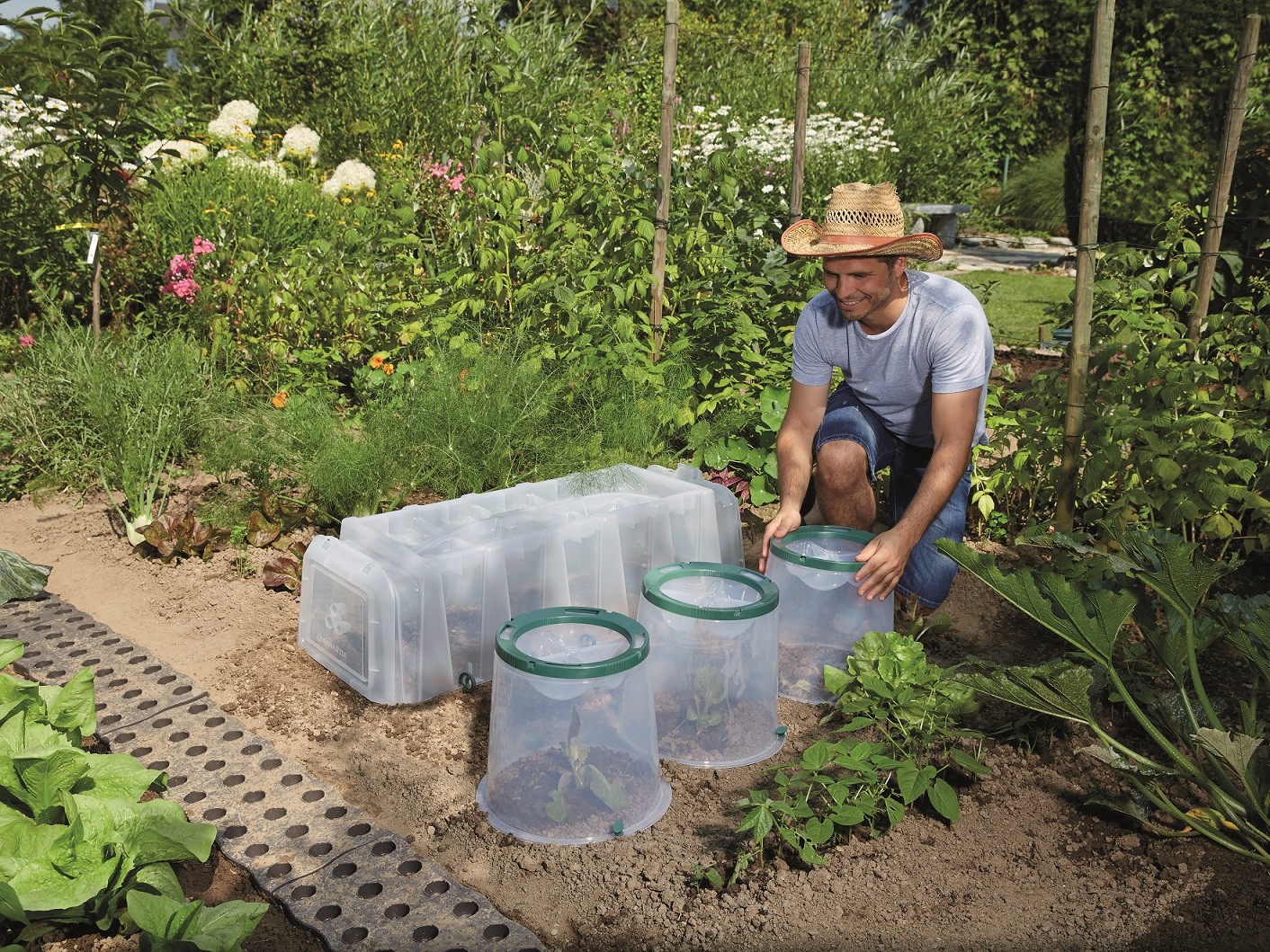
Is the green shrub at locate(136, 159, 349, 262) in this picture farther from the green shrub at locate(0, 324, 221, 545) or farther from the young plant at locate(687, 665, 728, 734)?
the young plant at locate(687, 665, 728, 734)

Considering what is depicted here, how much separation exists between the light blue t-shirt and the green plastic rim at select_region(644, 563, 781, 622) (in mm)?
719

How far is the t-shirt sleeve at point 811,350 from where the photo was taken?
287 centimetres

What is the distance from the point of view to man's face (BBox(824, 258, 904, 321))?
2.62 m

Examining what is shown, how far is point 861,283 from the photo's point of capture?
2.64 meters

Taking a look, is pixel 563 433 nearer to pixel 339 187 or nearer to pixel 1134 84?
pixel 339 187

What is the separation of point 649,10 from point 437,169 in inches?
441

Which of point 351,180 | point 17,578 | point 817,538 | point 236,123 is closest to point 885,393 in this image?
point 817,538

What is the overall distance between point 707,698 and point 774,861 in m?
0.45

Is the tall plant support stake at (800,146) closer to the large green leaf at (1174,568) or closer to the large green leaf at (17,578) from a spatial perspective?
the large green leaf at (1174,568)

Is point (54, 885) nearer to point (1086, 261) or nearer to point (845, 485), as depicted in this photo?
point (845, 485)

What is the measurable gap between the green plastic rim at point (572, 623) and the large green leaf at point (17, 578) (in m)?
1.62

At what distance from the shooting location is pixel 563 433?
347 cm

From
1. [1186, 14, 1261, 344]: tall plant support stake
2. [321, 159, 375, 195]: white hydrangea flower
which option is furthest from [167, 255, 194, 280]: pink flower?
[1186, 14, 1261, 344]: tall plant support stake

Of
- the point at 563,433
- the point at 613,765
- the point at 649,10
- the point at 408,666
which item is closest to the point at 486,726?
the point at 408,666
